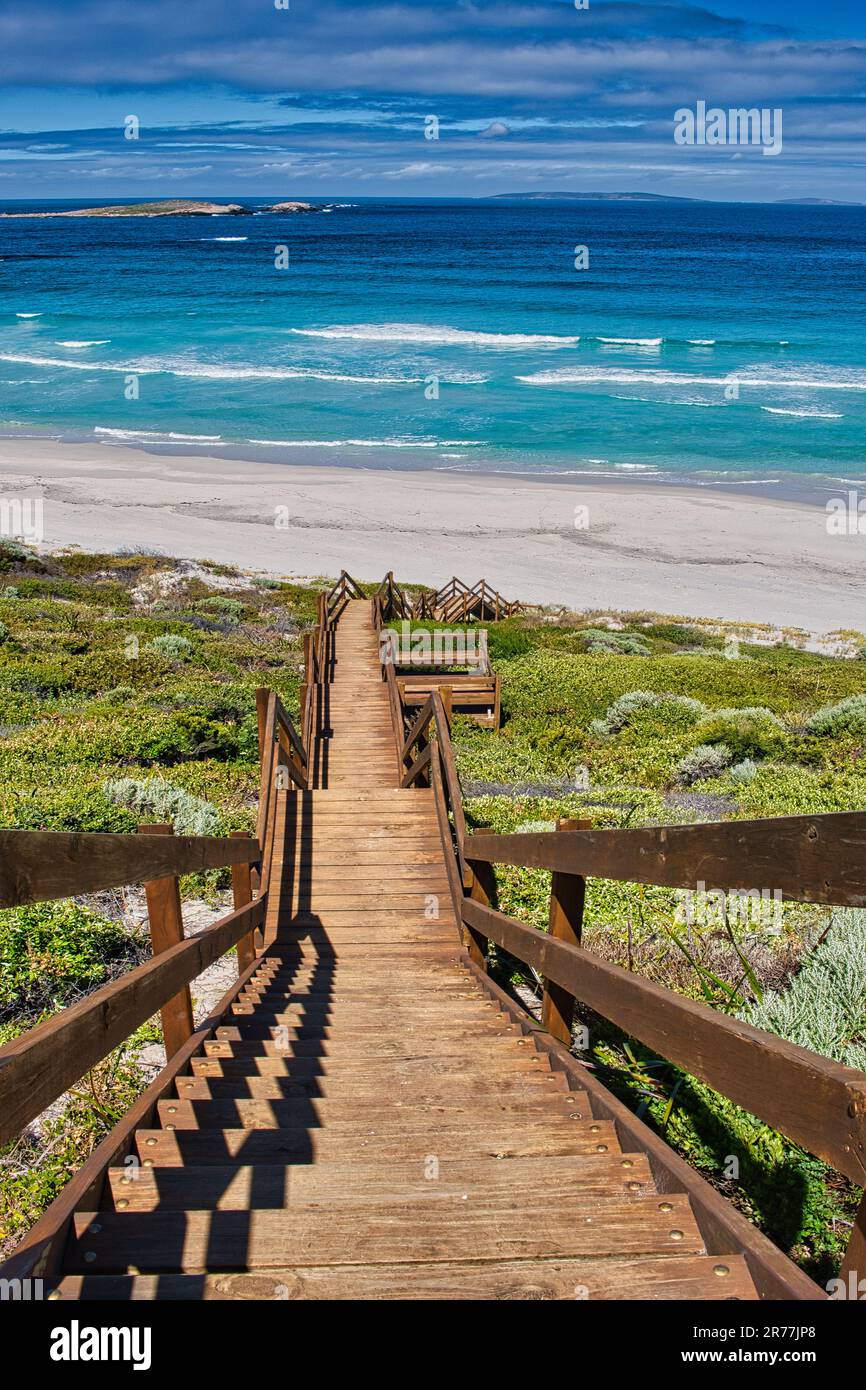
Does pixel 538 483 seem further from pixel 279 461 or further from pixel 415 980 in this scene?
pixel 415 980

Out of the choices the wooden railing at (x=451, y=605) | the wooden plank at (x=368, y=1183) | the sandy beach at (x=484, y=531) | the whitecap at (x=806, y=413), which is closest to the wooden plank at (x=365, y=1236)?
the wooden plank at (x=368, y=1183)

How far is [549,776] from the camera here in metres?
12.2

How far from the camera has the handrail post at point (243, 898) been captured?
597 centimetres

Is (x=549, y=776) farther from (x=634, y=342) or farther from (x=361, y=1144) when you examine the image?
(x=634, y=342)

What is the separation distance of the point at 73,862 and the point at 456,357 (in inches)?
2525

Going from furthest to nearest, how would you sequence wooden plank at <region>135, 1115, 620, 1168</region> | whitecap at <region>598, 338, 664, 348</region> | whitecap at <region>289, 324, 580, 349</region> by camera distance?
whitecap at <region>289, 324, 580, 349</region> → whitecap at <region>598, 338, 664, 348</region> → wooden plank at <region>135, 1115, 620, 1168</region>

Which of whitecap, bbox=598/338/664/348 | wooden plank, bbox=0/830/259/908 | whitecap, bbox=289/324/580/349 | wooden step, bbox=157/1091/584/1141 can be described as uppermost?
whitecap, bbox=289/324/580/349

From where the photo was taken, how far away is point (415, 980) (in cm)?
634

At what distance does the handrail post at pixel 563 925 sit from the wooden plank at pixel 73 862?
1573mm

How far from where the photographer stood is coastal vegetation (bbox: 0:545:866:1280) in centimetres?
409

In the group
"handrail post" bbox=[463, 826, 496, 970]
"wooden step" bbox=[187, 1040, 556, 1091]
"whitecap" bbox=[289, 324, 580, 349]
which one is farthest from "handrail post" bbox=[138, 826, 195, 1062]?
"whitecap" bbox=[289, 324, 580, 349]

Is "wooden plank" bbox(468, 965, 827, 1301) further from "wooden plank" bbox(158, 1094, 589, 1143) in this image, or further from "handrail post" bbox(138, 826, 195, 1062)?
"handrail post" bbox(138, 826, 195, 1062)

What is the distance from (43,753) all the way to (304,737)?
2816 millimetres
